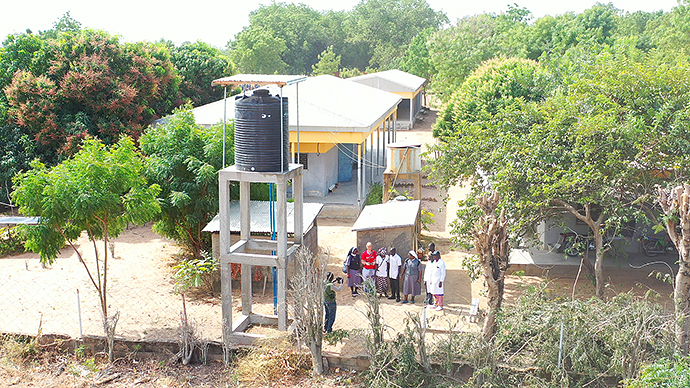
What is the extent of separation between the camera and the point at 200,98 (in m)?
26.9

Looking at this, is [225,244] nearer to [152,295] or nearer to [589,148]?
[152,295]

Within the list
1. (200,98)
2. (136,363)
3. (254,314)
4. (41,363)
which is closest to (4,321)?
(41,363)

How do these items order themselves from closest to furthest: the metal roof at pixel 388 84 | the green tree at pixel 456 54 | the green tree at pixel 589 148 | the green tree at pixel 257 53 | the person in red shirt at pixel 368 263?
1. the green tree at pixel 589 148
2. the person in red shirt at pixel 368 263
3. the metal roof at pixel 388 84
4. the green tree at pixel 456 54
5. the green tree at pixel 257 53

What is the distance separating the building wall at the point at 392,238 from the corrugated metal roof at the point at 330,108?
5327 mm

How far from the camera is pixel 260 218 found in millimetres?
12844

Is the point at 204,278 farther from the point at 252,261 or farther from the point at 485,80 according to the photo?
the point at 485,80

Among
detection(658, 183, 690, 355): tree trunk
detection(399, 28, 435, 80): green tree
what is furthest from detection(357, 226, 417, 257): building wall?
detection(399, 28, 435, 80): green tree

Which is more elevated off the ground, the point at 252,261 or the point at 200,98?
the point at 200,98

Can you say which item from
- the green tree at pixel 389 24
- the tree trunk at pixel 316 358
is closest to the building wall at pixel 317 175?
the tree trunk at pixel 316 358

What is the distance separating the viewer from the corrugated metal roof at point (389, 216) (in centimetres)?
1283

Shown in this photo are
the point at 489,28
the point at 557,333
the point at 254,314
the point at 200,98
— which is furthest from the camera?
the point at 489,28

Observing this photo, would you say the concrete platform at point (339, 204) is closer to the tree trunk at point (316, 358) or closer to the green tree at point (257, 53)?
the tree trunk at point (316, 358)

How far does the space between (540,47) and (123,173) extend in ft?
132

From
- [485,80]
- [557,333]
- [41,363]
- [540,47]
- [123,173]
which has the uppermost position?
[540,47]
